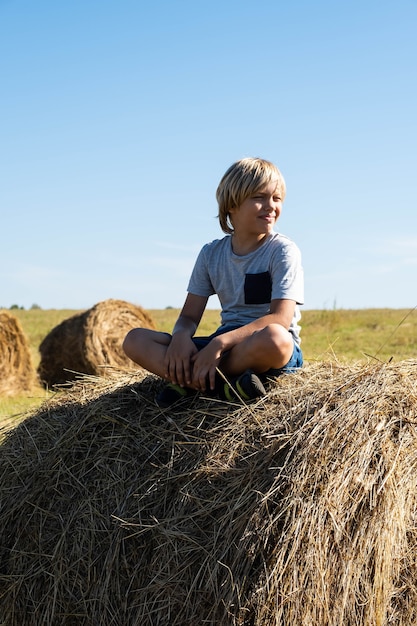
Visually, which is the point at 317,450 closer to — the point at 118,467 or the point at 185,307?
the point at 118,467

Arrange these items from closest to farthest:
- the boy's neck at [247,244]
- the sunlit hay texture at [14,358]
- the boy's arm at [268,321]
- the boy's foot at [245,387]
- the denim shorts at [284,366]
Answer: the boy's foot at [245,387] → the boy's arm at [268,321] → the denim shorts at [284,366] → the boy's neck at [247,244] → the sunlit hay texture at [14,358]

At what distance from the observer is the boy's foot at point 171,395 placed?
353 cm

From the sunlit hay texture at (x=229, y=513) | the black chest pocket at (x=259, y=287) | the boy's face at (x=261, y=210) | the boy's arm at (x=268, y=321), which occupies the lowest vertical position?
the sunlit hay texture at (x=229, y=513)

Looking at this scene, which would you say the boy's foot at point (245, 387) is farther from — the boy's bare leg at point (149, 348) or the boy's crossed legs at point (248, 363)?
the boy's bare leg at point (149, 348)

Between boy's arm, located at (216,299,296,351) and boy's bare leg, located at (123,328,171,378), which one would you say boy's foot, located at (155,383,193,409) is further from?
boy's arm, located at (216,299,296,351)

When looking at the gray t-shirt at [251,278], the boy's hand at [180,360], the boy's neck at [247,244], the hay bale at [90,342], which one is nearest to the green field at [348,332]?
the hay bale at [90,342]

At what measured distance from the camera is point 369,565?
2816mm

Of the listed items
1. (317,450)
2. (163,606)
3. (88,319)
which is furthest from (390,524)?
(88,319)

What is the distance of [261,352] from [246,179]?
0.90 m

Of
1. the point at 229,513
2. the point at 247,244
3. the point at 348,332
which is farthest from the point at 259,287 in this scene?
the point at 348,332

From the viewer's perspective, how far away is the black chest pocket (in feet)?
12.2

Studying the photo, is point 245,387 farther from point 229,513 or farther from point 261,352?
point 229,513

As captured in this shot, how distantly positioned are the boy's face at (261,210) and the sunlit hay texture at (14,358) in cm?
712

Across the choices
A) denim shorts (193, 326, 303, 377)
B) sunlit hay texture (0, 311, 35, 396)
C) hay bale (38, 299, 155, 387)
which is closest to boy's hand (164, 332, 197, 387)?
denim shorts (193, 326, 303, 377)
